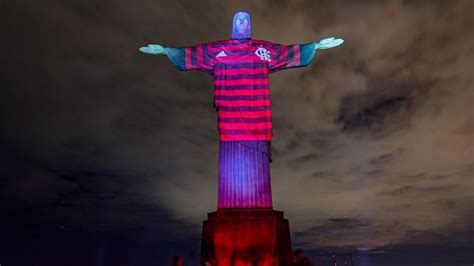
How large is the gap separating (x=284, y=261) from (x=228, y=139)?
521 cm

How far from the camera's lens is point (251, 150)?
54.0 feet

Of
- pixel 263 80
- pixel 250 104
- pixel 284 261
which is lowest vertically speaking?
pixel 284 261

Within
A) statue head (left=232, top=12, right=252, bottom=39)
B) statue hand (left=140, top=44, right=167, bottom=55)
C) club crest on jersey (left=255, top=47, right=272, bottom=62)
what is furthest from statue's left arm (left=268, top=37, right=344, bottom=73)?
statue hand (left=140, top=44, right=167, bottom=55)

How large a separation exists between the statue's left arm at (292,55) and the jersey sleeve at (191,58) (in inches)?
107

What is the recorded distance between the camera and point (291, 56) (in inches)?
690

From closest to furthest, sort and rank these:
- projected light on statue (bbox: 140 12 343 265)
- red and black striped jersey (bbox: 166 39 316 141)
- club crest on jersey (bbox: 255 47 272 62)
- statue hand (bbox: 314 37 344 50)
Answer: projected light on statue (bbox: 140 12 343 265) < red and black striped jersey (bbox: 166 39 316 141) < statue hand (bbox: 314 37 344 50) < club crest on jersey (bbox: 255 47 272 62)

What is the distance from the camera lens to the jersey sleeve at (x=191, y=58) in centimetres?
1750

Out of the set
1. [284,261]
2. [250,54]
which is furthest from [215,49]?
[284,261]

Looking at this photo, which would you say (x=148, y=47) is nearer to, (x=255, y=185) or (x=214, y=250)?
(x=255, y=185)

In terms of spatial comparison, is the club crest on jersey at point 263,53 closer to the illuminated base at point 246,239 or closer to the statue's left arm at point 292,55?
the statue's left arm at point 292,55

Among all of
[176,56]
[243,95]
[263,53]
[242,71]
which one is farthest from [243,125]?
[176,56]

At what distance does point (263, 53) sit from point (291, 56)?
1.22 m

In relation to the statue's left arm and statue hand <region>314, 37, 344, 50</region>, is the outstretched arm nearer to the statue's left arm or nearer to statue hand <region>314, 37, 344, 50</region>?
the statue's left arm

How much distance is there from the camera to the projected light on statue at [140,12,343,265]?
14953mm
